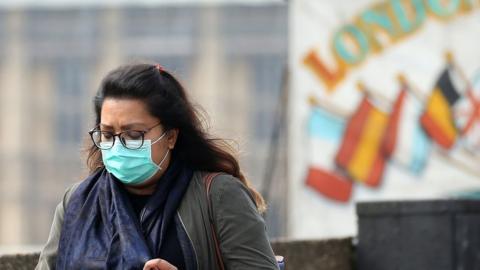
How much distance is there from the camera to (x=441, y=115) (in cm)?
775

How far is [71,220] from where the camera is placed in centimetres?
354

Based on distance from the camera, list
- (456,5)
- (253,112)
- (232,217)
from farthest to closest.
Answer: (253,112) → (456,5) → (232,217)

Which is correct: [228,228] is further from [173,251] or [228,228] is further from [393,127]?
[393,127]

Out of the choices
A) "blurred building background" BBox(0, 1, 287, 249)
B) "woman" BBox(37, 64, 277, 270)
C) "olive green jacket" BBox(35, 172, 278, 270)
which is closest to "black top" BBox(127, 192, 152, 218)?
"woman" BBox(37, 64, 277, 270)

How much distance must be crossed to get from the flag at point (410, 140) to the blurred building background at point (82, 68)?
72.4m

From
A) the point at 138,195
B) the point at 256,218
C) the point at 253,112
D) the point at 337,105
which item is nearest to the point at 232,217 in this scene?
the point at 256,218

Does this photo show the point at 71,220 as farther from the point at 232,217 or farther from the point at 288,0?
the point at 288,0

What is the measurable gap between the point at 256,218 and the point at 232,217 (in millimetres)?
76

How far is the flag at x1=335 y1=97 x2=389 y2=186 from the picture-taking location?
7.77 m

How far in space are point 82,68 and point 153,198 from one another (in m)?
84.7

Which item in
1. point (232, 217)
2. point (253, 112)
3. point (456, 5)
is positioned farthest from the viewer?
point (253, 112)

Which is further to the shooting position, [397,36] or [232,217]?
[397,36]

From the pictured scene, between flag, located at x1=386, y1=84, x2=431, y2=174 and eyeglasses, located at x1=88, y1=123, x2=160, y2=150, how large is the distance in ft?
14.3

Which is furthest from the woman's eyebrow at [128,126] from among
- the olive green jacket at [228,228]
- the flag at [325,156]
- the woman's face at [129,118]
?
the flag at [325,156]
